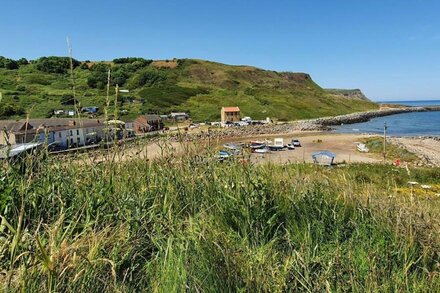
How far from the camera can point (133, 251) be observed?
9.18 ft

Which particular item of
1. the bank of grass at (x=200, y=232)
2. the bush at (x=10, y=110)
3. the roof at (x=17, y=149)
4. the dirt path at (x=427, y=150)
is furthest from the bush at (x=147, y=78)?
the bank of grass at (x=200, y=232)

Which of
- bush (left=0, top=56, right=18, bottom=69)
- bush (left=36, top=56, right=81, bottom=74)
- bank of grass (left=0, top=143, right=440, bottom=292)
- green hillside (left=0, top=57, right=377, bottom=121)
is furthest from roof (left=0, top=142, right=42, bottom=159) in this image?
bush (left=0, top=56, right=18, bottom=69)

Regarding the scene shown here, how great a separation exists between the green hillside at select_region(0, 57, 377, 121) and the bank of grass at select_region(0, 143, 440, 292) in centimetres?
7521

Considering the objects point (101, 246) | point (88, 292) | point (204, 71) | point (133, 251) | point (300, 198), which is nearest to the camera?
point (88, 292)

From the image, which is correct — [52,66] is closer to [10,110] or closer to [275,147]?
[10,110]

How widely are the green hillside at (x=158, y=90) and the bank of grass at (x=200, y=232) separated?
75215 mm

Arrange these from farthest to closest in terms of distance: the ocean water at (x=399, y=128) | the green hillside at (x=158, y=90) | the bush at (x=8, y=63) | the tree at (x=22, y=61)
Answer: the tree at (x=22, y=61) < the bush at (x=8, y=63) < the green hillside at (x=158, y=90) < the ocean water at (x=399, y=128)

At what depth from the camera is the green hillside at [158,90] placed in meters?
95.2

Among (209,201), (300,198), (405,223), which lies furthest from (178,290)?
(405,223)

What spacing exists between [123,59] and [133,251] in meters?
180

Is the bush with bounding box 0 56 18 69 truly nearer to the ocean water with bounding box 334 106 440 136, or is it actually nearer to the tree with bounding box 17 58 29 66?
the tree with bounding box 17 58 29 66

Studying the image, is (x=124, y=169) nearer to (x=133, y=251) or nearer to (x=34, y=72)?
(x=133, y=251)

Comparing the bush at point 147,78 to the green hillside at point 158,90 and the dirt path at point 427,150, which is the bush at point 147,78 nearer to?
the green hillside at point 158,90

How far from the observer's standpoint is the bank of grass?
2277mm
